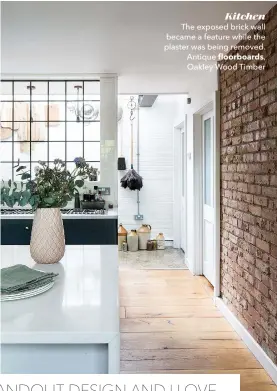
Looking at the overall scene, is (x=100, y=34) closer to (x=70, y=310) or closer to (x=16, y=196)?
(x=16, y=196)

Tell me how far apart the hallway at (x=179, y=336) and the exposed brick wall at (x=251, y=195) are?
0.55 feet

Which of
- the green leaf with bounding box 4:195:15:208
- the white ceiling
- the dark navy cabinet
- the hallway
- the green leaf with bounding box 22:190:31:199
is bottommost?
the hallway

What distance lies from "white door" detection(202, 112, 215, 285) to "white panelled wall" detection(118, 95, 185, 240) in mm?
1838

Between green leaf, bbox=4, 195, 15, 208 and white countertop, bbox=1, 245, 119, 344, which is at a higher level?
green leaf, bbox=4, 195, 15, 208

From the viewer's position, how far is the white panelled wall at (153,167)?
6.22m

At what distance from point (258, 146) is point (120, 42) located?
1364 mm

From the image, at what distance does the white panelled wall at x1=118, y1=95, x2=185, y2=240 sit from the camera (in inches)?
245

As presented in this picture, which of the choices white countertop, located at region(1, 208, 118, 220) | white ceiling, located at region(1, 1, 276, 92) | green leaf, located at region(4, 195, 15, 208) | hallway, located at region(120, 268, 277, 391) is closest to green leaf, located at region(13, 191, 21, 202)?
green leaf, located at region(4, 195, 15, 208)

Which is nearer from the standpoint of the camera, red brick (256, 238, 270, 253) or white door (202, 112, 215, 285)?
red brick (256, 238, 270, 253)

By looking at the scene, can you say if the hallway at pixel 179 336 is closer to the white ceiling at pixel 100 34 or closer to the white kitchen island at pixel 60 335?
the white kitchen island at pixel 60 335

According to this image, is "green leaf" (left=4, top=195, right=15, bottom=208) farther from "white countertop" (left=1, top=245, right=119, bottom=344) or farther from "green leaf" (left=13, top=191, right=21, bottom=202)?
"white countertop" (left=1, top=245, right=119, bottom=344)

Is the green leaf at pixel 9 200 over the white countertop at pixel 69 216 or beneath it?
over

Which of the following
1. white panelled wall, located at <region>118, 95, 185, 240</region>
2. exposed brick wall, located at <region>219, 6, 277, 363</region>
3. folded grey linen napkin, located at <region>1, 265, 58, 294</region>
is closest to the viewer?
folded grey linen napkin, located at <region>1, 265, 58, 294</region>

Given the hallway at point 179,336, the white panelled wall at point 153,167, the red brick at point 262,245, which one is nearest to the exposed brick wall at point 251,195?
the red brick at point 262,245
